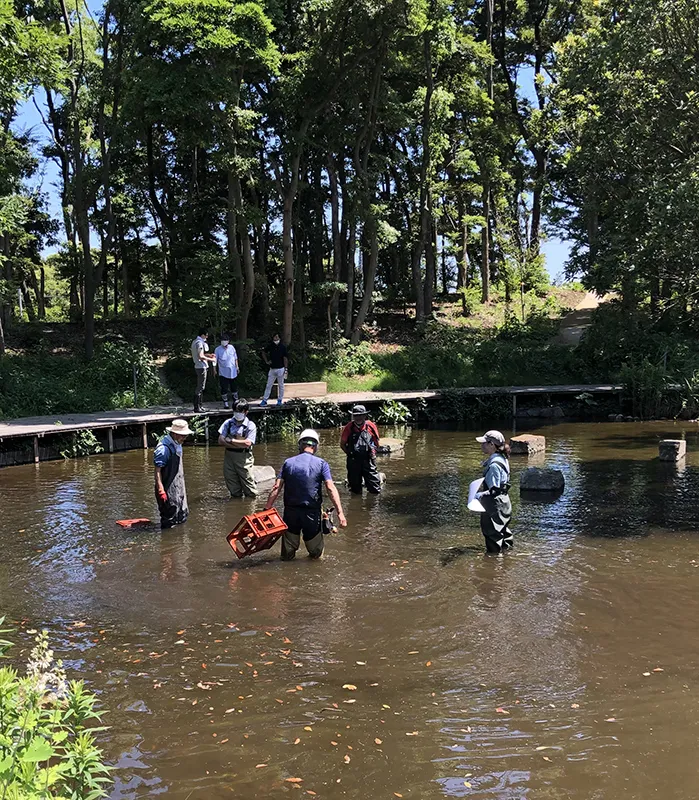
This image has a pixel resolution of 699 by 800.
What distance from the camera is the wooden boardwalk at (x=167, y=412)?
1698 cm

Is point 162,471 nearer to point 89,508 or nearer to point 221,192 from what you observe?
point 89,508

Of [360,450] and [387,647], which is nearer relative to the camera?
[387,647]

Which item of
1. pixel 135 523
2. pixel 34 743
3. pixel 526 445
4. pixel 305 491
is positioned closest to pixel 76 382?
pixel 135 523

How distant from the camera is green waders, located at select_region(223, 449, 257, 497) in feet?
39.1

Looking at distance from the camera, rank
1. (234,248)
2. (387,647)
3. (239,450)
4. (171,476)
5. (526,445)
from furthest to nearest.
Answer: (234,248) → (526,445) → (239,450) → (171,476) → (387,647)

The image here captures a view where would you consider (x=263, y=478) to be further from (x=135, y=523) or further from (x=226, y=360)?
(x=226, y=360)

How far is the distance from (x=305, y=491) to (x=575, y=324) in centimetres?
2678

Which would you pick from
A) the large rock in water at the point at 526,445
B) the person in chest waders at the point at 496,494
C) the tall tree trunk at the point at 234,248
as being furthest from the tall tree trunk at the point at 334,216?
the person in chest waders at the point at 496,494

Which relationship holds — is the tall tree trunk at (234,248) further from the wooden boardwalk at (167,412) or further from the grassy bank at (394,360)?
the wooden boardwalk at (167,412)

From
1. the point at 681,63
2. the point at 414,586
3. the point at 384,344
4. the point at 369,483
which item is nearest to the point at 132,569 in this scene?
the point at 414,586

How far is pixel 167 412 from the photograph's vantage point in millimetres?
20016

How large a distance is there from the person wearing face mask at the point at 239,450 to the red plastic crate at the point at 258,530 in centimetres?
306

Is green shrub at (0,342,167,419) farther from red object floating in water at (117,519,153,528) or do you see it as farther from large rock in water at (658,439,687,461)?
large rock in water at (658,439,687,461)

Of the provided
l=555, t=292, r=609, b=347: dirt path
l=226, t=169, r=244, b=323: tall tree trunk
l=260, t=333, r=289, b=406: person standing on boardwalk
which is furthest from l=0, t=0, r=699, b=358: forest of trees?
l=260, t=333, r=289, b=406: person standing on boardwalk
